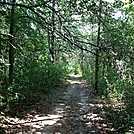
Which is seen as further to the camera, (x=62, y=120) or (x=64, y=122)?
(x=62, y=120)

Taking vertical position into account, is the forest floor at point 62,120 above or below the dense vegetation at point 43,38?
below

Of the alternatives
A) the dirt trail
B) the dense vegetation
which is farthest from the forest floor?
the dense vegetation

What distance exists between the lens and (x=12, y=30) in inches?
440

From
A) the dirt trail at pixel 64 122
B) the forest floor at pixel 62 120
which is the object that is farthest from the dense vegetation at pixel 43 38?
the dirt trail at pixel 64 122

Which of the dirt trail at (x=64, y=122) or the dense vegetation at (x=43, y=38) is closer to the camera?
the dense vegetation at (x=43, y=38)

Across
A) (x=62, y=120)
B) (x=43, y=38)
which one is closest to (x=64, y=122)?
(x=62, y=120)

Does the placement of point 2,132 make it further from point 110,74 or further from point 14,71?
point 110,74

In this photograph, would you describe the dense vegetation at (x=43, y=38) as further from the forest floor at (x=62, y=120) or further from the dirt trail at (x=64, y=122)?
the dirt trail at (x=64, y=122)

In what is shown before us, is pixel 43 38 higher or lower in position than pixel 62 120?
higher

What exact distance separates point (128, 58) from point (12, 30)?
7367 mm

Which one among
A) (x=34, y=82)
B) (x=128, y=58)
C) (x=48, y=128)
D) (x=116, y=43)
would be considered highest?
(x=116, y=43)

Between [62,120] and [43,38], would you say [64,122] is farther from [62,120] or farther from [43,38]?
[43,38]

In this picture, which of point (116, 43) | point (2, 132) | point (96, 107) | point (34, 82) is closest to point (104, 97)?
point (96, 107)

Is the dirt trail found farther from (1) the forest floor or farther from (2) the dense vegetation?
→ (2) the dense vegetation
